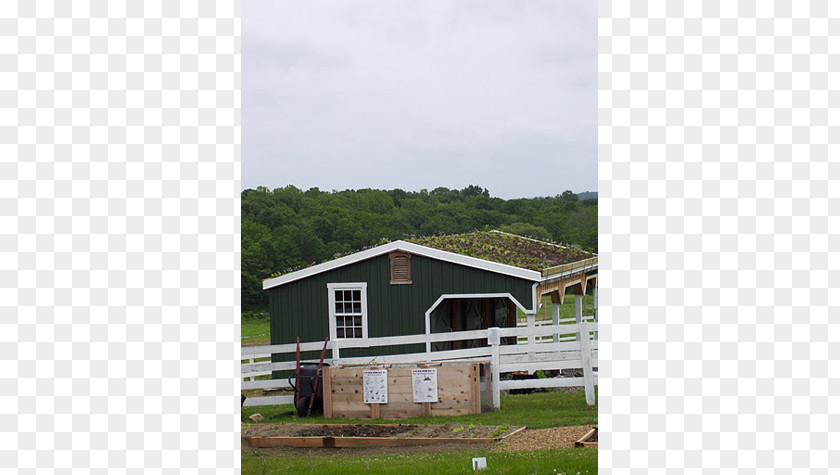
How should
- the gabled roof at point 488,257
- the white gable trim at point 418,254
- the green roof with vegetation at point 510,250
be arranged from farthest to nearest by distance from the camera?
1. the green roof with vegetation at point 510,250
2. the gabled roof at point 488,257
3. the white gable trim at point 418,254

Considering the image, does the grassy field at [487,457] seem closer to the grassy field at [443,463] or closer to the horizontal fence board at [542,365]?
the grassy field at [443,463]

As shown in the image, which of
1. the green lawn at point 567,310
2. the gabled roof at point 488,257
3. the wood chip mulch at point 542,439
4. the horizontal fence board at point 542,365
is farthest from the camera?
the green lawn at point 567,310

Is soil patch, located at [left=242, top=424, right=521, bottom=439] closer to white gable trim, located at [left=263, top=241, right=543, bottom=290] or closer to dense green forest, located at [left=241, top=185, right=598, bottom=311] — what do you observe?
white gable trim, located at [left=263, top=241, right=543, bottom=290]

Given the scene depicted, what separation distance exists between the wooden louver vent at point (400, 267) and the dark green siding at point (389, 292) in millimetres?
99

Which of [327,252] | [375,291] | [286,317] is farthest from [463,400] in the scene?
[327,252]

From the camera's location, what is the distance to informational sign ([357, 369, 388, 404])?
1200 cm

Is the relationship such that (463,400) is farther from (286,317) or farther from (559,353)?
(286,317)

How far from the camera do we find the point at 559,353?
12.7 metres

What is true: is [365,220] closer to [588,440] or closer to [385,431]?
[385,431]

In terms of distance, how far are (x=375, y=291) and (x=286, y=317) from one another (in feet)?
6.82

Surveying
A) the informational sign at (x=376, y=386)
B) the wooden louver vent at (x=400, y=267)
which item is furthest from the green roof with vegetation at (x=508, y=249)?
the informational sign at (x=376, y=386)

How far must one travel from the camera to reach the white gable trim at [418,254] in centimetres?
1535

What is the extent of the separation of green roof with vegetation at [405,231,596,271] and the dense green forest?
2264 centimetres

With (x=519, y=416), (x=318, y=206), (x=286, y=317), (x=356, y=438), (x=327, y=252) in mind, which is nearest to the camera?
(x=356, y=438)
